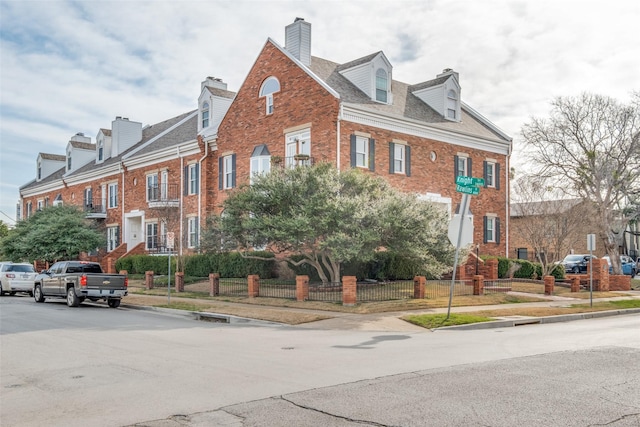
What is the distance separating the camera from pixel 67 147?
53438mm

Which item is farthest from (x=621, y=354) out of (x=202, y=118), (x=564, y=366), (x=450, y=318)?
(x=202, y=118)

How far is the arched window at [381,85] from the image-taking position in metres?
30.8

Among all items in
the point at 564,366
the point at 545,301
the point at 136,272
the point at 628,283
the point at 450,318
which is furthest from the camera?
the point at 136,272

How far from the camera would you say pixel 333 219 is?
20.8 meters

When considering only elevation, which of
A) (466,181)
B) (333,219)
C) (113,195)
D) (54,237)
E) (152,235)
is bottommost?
(54,237)

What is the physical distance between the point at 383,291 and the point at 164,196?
20.6 metres

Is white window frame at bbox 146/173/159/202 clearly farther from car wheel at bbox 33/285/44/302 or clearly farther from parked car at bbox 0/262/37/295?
car wheel at bbox 33/285/44/302

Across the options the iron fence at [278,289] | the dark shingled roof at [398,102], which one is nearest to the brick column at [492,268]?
the dark shingled roof at [398,102]

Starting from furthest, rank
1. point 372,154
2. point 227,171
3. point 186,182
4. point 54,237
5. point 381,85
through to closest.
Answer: point 54,237 < point 186,182 < point 227,171 < point 381,85 < point 372,154

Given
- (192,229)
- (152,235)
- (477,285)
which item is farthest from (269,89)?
(152,235)

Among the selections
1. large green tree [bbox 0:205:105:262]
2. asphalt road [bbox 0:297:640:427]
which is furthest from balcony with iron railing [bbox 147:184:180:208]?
asphalt road [bbox 0:297:640:427]

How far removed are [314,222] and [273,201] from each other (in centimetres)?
207

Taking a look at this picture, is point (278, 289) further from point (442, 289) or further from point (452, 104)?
point (452, 104)

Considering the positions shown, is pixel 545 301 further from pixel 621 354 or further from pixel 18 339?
pixel 18 339
